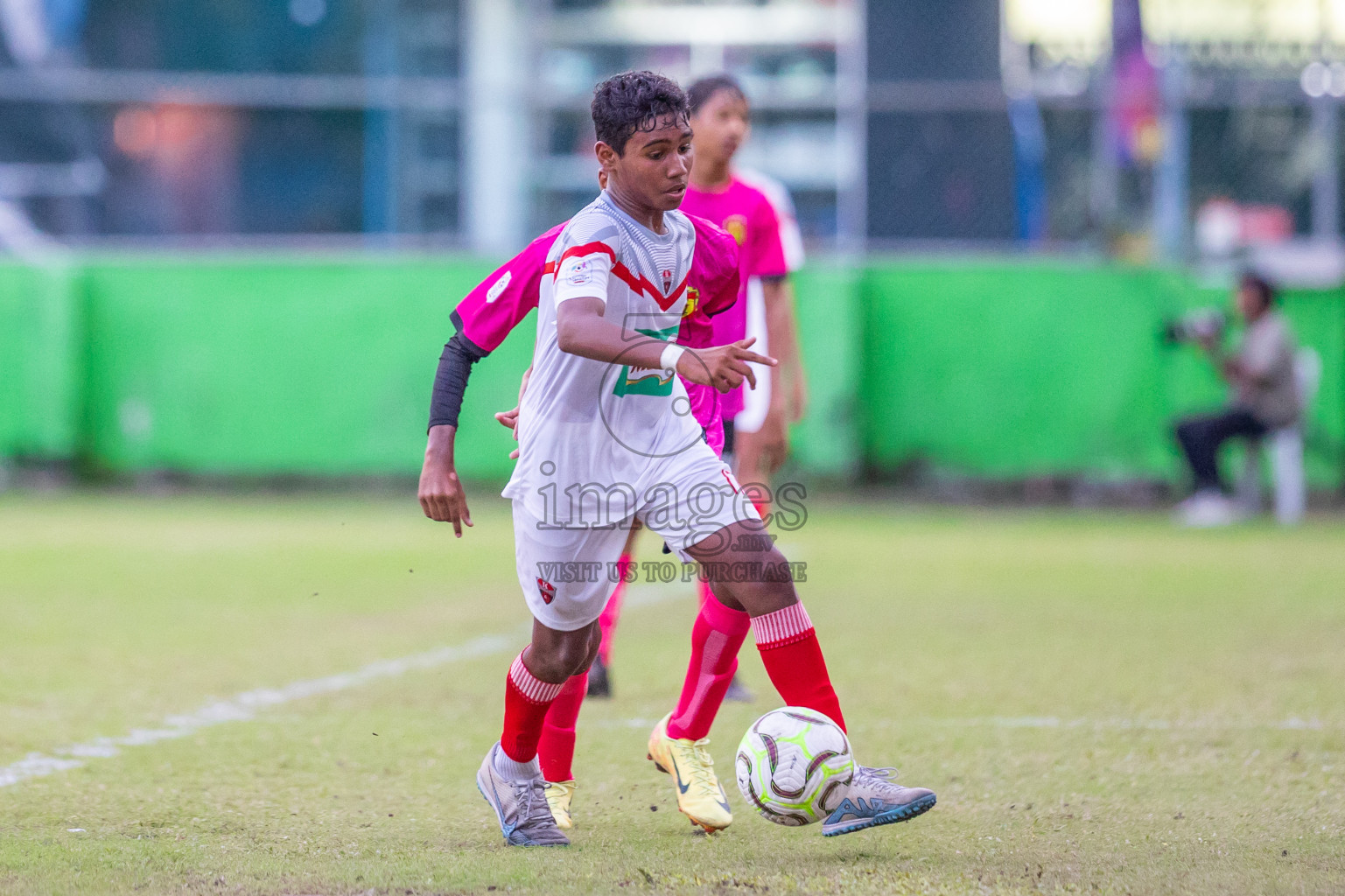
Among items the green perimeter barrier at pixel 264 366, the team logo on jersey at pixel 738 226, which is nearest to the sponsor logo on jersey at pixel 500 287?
the team logo on jersey at pixel 738 226

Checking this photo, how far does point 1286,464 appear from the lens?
39.4ft

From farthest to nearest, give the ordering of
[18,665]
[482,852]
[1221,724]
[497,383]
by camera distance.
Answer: [497,383] → [18,665] → [1221,724] → [482,852]

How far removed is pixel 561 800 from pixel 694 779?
34 centimetres

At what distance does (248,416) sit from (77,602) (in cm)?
593

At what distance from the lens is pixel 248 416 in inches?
530

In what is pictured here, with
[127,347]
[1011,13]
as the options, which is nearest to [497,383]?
[127,347]

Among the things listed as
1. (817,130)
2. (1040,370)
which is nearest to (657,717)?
(1040,370)

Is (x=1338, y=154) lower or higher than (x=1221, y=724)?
higher

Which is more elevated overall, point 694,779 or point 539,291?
point 539,291

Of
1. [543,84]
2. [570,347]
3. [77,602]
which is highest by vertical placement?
[543,84]

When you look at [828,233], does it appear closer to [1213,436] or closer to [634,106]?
[1213,436]

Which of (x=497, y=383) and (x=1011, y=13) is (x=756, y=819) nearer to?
(x=497, y=383)

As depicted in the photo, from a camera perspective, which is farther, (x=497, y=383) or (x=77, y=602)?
(x=497, y=383)

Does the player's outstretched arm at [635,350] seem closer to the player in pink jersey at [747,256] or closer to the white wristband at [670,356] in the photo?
the white wristband at [670,356]
